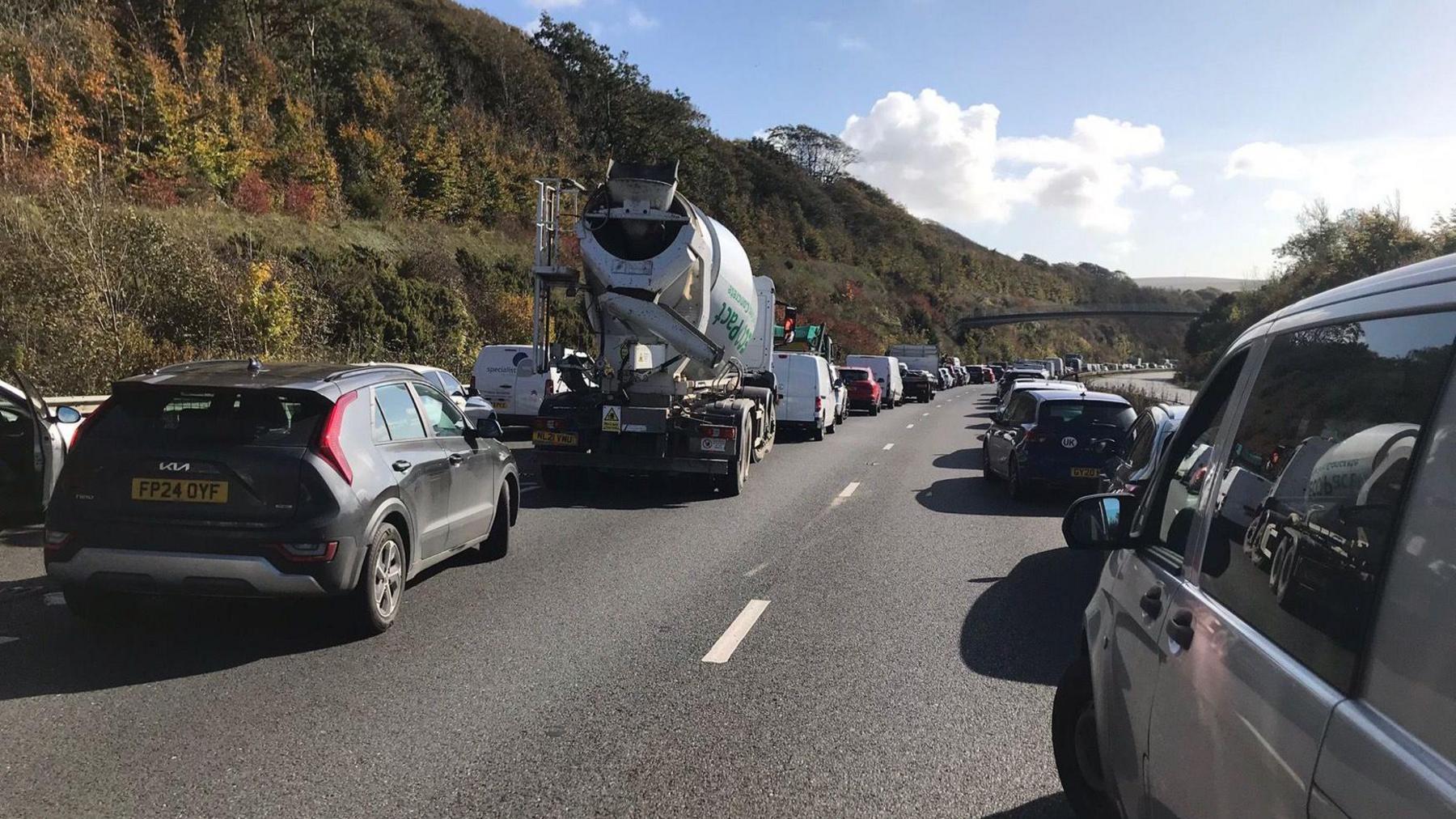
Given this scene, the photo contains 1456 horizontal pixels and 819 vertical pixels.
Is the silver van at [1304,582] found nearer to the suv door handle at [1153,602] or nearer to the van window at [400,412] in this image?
the suv door handle at [1153,602]

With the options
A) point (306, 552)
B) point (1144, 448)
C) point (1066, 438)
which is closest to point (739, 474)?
point (1066, 438)

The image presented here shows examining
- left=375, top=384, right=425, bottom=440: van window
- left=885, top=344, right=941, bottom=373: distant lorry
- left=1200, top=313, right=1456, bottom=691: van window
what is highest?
left=1200, top=313, right=1456, bottom=691: van window

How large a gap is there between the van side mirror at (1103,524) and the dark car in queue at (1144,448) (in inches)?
193

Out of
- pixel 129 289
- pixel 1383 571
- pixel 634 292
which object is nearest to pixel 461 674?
pixel 1383 571

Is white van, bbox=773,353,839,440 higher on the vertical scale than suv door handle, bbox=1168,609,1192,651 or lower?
lower

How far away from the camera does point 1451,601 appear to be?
175cm

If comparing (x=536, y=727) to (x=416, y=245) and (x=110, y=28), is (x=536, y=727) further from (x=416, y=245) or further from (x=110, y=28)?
(x=110, y=28)

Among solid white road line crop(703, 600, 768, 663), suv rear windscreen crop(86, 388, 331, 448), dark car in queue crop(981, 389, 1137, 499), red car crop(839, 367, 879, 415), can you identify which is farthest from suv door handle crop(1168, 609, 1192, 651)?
red car crop(839, 367, 879, 415)

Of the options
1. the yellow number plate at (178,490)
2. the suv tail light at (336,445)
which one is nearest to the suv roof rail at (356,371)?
the suv tail light at (336,445)

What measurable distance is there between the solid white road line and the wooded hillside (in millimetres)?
15531

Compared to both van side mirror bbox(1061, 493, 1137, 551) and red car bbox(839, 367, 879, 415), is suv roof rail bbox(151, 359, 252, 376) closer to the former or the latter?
van side mirror bbox(1061, 493, 1137, 551)

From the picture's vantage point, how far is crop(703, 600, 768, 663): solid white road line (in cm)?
636

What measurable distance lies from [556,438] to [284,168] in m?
27.6

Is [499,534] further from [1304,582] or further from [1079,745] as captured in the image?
[1304,582]
